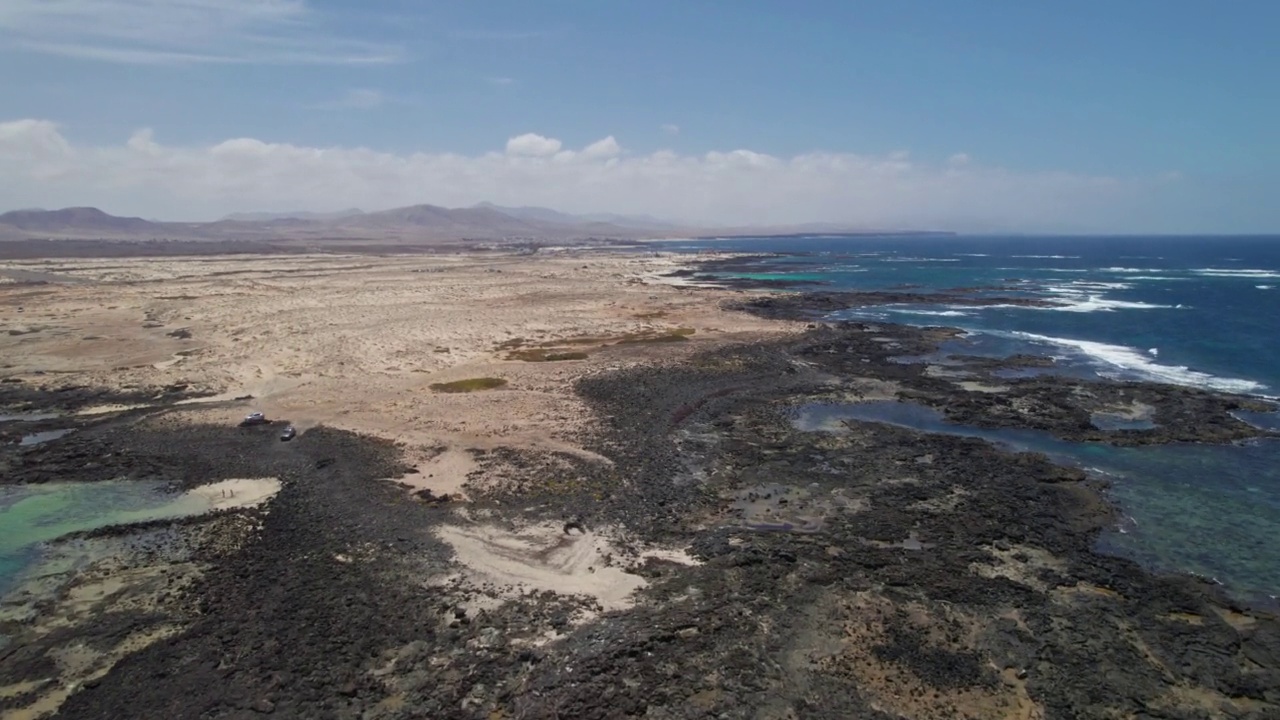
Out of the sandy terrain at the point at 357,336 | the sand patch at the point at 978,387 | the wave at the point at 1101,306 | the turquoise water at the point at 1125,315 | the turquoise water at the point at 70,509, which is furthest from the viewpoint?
the wave at the point at 1101,306

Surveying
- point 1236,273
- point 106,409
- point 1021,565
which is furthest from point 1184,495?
point 1236,273

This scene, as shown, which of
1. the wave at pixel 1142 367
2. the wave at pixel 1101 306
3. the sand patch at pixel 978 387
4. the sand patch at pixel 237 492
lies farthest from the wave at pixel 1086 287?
the sand patch at pixel 237 492

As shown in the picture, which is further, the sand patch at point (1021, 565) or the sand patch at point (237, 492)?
the sand patch at point (237, 492)

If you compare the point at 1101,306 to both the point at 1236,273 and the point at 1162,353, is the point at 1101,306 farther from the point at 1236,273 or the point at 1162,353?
the point at 1236,273

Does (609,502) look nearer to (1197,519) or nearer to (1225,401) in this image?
(1197,519)

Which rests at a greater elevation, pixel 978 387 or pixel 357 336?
pixel 357 336

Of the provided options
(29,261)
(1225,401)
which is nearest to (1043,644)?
(1225,401)

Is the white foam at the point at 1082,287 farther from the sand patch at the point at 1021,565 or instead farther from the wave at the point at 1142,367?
the sand patch at the point at 1021,565
